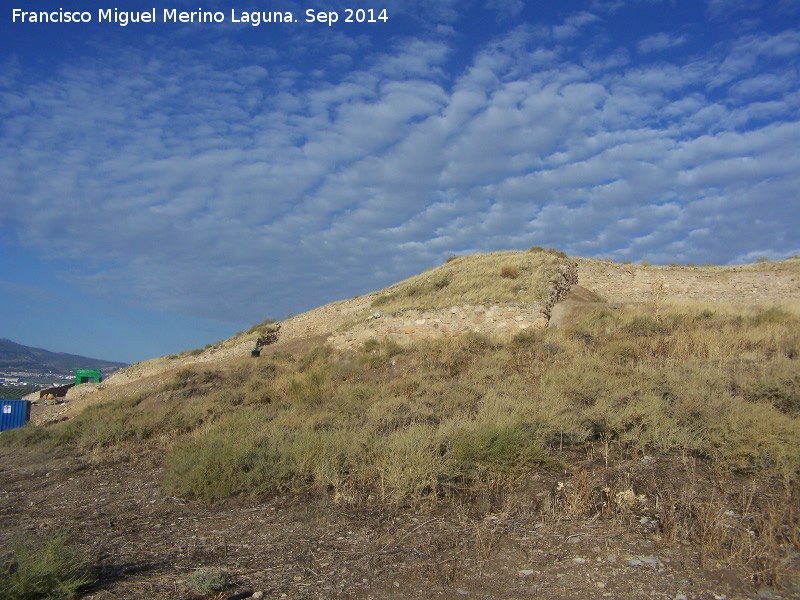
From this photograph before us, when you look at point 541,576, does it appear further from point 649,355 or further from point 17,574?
point 649,355

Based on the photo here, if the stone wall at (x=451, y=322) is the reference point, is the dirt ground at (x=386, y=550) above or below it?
below

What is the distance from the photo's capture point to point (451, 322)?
15.7 m

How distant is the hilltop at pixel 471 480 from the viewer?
3.54 metres

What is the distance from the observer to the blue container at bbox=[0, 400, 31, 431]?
64.0 feet

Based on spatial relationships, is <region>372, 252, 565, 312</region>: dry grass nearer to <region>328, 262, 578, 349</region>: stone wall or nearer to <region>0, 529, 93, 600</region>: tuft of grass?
<region>328, 262, 578, 349</region>: stone wall

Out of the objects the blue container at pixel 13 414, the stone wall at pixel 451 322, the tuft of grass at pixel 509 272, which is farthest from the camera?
the tuft of grass at pixel 509 272

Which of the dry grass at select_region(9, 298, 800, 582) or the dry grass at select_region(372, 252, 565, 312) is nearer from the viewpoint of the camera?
the dry grass at select_region(9, 298, 800, 582)

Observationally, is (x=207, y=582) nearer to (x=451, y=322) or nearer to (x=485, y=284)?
(x=451, y=322)

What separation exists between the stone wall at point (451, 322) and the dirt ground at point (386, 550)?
9.83 meters

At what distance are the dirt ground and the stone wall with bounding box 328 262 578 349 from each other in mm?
9827

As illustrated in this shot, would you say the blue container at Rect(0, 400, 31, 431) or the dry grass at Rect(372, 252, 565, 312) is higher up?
the dry grass at Rect(372, 252, 565, 312)

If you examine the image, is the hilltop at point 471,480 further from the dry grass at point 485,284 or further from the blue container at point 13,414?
the blue container at point 13,414

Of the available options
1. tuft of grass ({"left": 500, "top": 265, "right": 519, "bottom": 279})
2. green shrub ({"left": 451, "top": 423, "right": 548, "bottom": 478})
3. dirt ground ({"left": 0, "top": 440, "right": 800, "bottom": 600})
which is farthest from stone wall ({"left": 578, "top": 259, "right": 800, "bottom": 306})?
dirt ground ({"left": 0, "top": 440, "right": 800, "bottom": 600})

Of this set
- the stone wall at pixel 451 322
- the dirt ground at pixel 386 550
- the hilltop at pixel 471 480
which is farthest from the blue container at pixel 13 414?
the dirt ground at pixel 386 550
